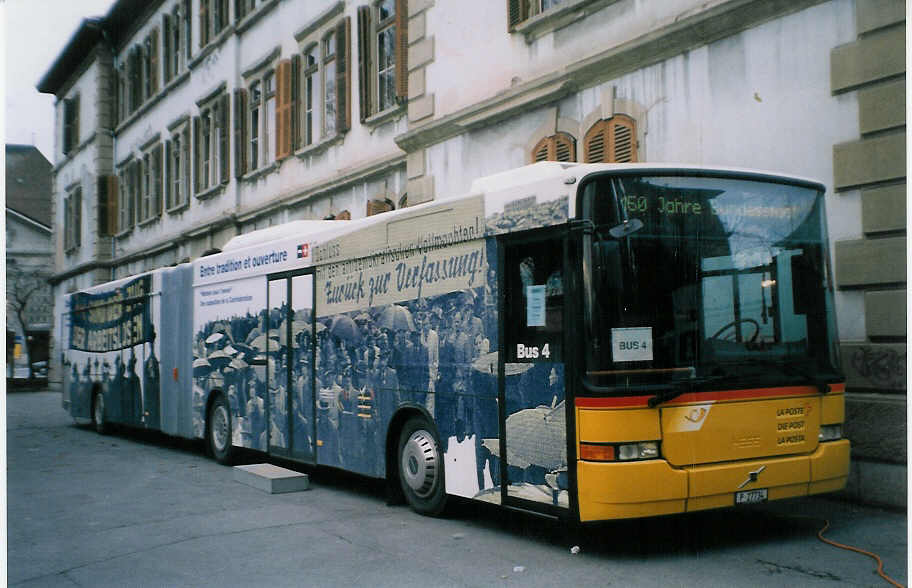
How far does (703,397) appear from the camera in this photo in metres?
7.01

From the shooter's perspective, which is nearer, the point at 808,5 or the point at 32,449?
the point at 808,5

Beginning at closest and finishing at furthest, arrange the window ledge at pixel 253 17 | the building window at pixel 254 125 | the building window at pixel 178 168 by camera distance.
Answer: the window ledge at pixel 253 17 < the building window at pixel 254 125 < the building window at pixel 178 168

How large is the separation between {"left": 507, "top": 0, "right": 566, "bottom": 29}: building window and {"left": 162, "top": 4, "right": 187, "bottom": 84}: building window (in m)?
17.2

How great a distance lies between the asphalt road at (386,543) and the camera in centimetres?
675

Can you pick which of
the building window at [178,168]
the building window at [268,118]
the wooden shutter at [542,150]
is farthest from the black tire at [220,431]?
the building window at [178,168]

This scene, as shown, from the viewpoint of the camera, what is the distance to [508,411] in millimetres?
7797

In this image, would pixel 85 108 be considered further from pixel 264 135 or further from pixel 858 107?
pixel 858 107

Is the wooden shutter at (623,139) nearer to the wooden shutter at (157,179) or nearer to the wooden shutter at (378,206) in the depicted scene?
the wooden shutter at (378,206)

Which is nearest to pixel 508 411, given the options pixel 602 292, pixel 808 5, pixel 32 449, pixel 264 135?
pixel 602 292

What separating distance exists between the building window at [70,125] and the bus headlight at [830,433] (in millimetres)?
35732

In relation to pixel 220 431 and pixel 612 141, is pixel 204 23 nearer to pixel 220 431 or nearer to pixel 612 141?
pixel 220 431

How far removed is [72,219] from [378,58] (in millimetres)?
23101

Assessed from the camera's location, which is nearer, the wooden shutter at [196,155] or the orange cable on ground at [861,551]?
the orange cable on ground at [861,551]

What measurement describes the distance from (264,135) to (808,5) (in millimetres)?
16315
